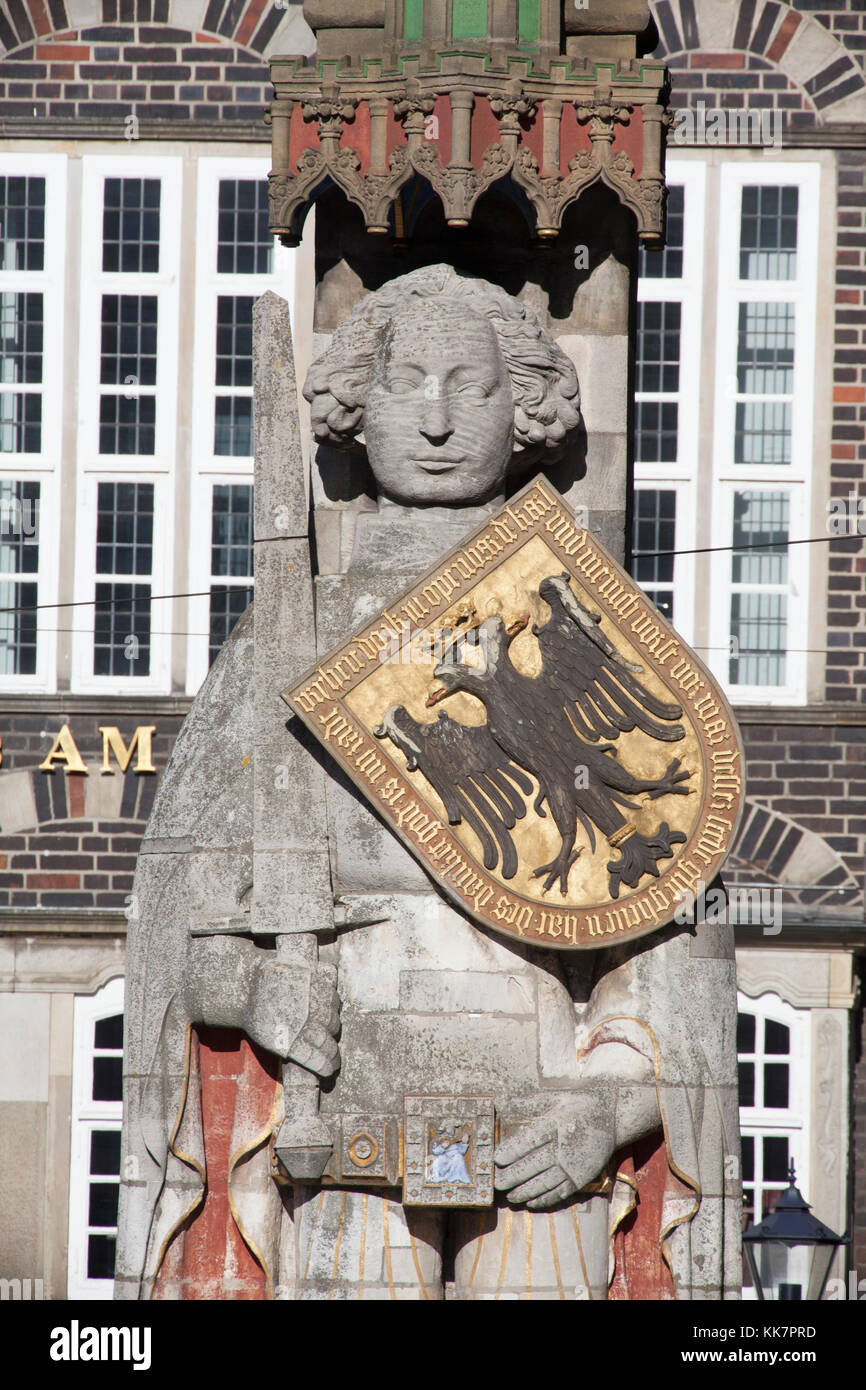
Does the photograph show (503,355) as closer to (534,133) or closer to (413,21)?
(534,133)

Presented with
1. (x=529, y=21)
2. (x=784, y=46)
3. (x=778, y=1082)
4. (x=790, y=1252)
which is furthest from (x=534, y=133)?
(x=778, y=1082)

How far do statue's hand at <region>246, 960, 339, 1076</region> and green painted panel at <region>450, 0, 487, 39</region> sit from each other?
257cm

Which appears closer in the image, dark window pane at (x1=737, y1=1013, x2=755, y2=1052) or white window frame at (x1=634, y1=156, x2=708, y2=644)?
dark window pane at (x1=737, y1=1013, x2=755, y2=1052)

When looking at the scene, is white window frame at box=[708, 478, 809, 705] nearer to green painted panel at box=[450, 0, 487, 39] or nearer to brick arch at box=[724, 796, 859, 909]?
brick arch at box=[724, 796, 859, 909]

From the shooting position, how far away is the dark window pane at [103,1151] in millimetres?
16297

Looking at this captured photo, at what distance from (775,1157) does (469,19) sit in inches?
402

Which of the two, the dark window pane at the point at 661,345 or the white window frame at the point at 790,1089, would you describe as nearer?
the white window frame at the point at 790,1089

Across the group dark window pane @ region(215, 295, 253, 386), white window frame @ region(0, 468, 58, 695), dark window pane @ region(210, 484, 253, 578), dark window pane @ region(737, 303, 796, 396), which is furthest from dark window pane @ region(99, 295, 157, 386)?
dark window pane @ region(737, 303, 796, 396)

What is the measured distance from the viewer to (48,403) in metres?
16.8

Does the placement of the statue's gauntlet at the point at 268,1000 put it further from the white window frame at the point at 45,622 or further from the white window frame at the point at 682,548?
the white window frame at the point at 45,622

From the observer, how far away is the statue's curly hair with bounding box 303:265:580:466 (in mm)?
7266

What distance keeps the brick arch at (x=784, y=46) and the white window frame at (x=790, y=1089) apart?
5.44 metres

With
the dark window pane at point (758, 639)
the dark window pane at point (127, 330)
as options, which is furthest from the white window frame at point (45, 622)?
the dark window pane at point (758, 639)

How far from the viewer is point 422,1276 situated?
6.91 m
